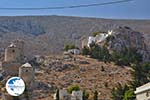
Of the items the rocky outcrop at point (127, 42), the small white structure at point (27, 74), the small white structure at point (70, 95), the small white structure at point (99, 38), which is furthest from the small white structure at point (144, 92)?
the small white structure at point (99, 38)

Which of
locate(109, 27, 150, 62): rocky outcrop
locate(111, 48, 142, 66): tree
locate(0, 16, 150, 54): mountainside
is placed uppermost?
locate(0, 16, 150, 54): mountainside

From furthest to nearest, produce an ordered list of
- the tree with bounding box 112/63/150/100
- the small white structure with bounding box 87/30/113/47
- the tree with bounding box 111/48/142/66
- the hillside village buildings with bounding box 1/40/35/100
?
the small white structure with bounding box 87/30/113/47 < the tree with bounding box 111/48/142/66 < the hillside village buildings with bounding box 1/40/35/100 < the tree with bounding box 112/63/150/100

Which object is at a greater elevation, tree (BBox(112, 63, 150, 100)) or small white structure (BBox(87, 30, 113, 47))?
small white structure (BBox(87, 30, 113, 47))

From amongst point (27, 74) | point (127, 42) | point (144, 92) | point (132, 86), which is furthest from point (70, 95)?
point (127, 42)

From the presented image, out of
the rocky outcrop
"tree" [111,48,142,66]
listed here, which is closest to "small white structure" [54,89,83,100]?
"tree" [111,48,142,66]

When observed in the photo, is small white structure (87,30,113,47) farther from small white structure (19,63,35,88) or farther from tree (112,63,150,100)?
small white structure (19,63,35,88)

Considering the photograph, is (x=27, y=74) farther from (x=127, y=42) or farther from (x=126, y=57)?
(x=127, y=42)

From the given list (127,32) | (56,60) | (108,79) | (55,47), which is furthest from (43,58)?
(55,47)

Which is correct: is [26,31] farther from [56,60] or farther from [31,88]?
[31,88]

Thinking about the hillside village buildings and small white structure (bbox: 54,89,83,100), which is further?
the hillside village buildings
